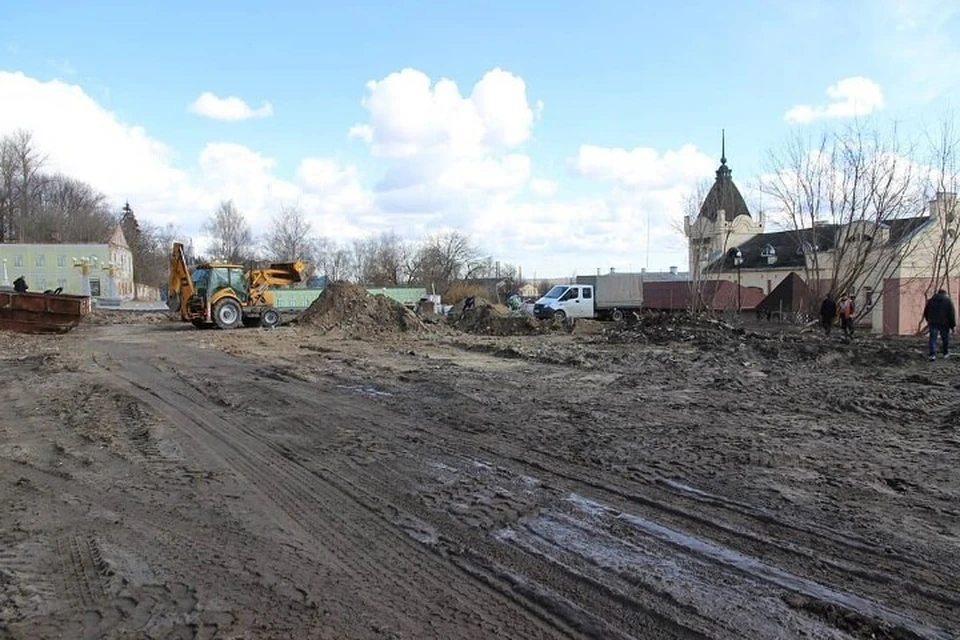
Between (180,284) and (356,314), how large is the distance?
22.7ft

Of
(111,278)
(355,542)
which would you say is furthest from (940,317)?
(111,278)

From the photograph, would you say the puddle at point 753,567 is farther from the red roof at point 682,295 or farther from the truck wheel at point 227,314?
the red roof at point 682,295

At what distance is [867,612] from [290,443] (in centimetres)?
596

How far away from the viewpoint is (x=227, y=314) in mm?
26641

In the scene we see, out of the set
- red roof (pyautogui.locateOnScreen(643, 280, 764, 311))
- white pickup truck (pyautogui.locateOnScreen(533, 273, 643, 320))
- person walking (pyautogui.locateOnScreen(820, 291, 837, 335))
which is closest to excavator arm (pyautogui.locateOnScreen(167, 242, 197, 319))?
white pickup truck (pyautogui.locateOnScreen(533, 273, 643, 320))

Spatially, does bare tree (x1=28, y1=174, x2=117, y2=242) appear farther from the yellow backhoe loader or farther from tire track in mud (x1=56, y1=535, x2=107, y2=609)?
tire track in mud (x1=56, y1=535, x2=107, y2=609)

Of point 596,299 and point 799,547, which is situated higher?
point 596,299

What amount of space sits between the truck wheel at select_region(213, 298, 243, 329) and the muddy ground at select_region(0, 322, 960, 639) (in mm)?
14391

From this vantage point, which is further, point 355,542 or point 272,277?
point 272,277

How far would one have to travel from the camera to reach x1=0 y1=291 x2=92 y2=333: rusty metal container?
936 inches

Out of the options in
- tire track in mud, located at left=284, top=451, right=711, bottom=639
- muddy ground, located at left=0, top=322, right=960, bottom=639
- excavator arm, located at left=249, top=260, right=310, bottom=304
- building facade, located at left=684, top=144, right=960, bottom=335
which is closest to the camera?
tire track in mud, located at left=284, top=451, right=711, bottom=639

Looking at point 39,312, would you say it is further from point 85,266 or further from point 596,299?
point 85,266

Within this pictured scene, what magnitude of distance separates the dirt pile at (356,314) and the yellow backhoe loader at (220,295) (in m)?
1.81

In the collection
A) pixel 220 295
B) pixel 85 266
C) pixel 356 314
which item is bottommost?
pixel 356 314
